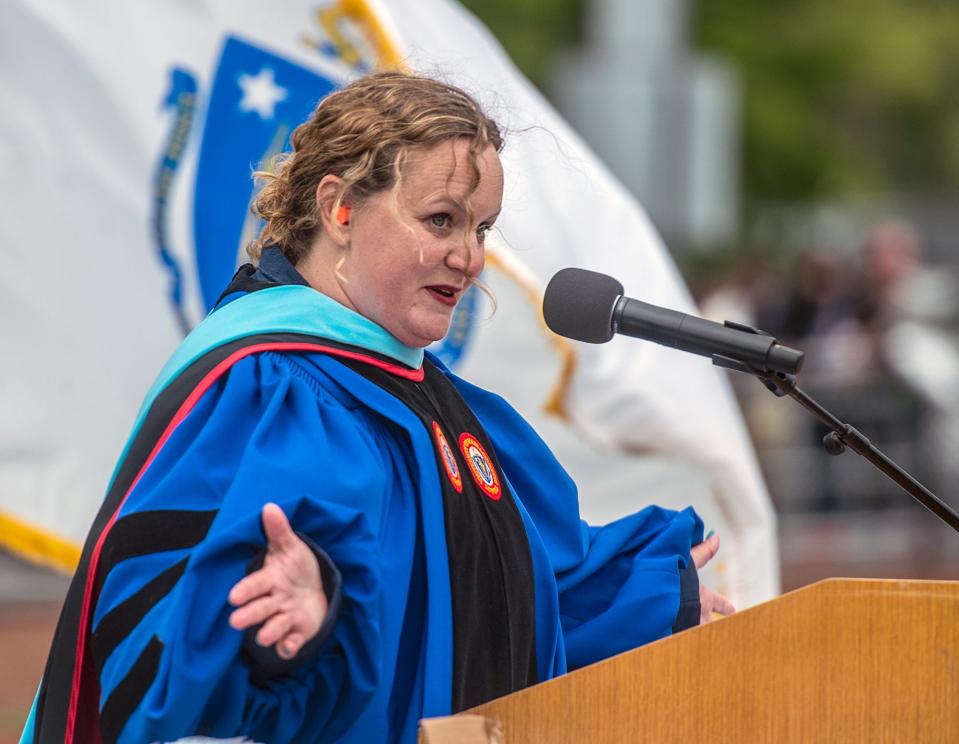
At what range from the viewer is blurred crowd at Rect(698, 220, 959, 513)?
1098cm

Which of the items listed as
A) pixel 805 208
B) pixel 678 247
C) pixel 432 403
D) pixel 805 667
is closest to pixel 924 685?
pixel 805 667

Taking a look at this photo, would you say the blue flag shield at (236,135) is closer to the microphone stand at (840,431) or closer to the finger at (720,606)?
the finger at (720,606)

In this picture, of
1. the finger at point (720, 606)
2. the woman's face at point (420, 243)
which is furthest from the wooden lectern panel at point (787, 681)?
the finger at point (720, 606)

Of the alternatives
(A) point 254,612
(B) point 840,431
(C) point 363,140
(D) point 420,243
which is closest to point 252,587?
(A) point 254,612

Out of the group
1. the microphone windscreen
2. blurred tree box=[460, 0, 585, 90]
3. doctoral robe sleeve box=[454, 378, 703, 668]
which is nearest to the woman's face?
the microphone windscreen

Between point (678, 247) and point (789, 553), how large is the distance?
2.66 meters

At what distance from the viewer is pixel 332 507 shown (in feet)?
7.21

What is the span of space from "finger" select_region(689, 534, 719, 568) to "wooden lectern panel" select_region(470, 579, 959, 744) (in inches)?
32.8

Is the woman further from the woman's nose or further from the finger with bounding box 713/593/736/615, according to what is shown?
the finger with bounding box 713/593/736/615

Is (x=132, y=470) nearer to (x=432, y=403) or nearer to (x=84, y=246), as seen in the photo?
(x=432, y=403)

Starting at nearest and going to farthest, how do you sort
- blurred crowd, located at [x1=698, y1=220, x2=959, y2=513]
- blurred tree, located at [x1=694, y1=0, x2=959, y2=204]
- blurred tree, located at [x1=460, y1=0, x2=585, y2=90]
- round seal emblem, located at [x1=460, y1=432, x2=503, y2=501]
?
round seal emblem, located at [x1=460, y1=432, x2=503, y2=501], blurred crowd, located at [x1=698, y1=220, x2=959, y2=513], blurred tree, located at [x1=460, y1=0, x2=585, y2=90], blurred tree, located at [x1=694, y1=0, x2=959, y2=204]

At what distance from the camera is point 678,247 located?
9750 millimetres

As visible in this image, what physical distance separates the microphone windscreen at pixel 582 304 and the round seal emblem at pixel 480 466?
0.24 meters

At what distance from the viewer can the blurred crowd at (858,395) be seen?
10984 millimetres
